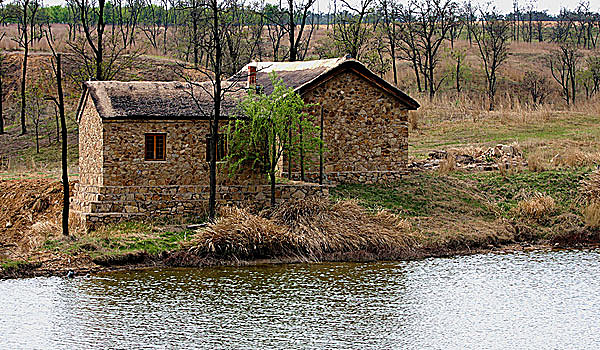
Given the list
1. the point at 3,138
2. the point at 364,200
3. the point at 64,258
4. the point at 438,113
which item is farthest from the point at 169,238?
the point at 3,138

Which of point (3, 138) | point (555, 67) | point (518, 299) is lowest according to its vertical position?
point (518, 299)

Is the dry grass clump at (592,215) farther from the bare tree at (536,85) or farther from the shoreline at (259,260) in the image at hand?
the bare tree at (536,85)

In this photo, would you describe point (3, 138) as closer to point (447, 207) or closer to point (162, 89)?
point (162, 89)

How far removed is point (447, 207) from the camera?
25.2 meters

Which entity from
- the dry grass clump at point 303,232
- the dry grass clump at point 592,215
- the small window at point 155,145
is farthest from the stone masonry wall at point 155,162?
the dry grass clump at point 592,215

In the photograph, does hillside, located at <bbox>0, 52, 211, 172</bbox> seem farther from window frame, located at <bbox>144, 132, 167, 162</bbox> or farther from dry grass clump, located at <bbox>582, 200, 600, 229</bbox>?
dry grass clump, located at <bbox>582, 200, 600, 229</bbox>

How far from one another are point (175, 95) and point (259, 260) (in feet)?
23.6

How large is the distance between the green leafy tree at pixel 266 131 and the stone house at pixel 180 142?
0.54 m

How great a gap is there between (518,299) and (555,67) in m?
55.5

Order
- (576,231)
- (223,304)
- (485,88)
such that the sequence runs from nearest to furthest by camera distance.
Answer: (223,304), (576,231), (485,88)

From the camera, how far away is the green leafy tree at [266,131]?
23.1 meters

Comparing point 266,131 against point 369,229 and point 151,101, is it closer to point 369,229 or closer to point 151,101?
point 151,101

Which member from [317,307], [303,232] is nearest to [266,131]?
[303,232]

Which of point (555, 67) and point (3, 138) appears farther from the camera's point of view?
point (555, 67)
